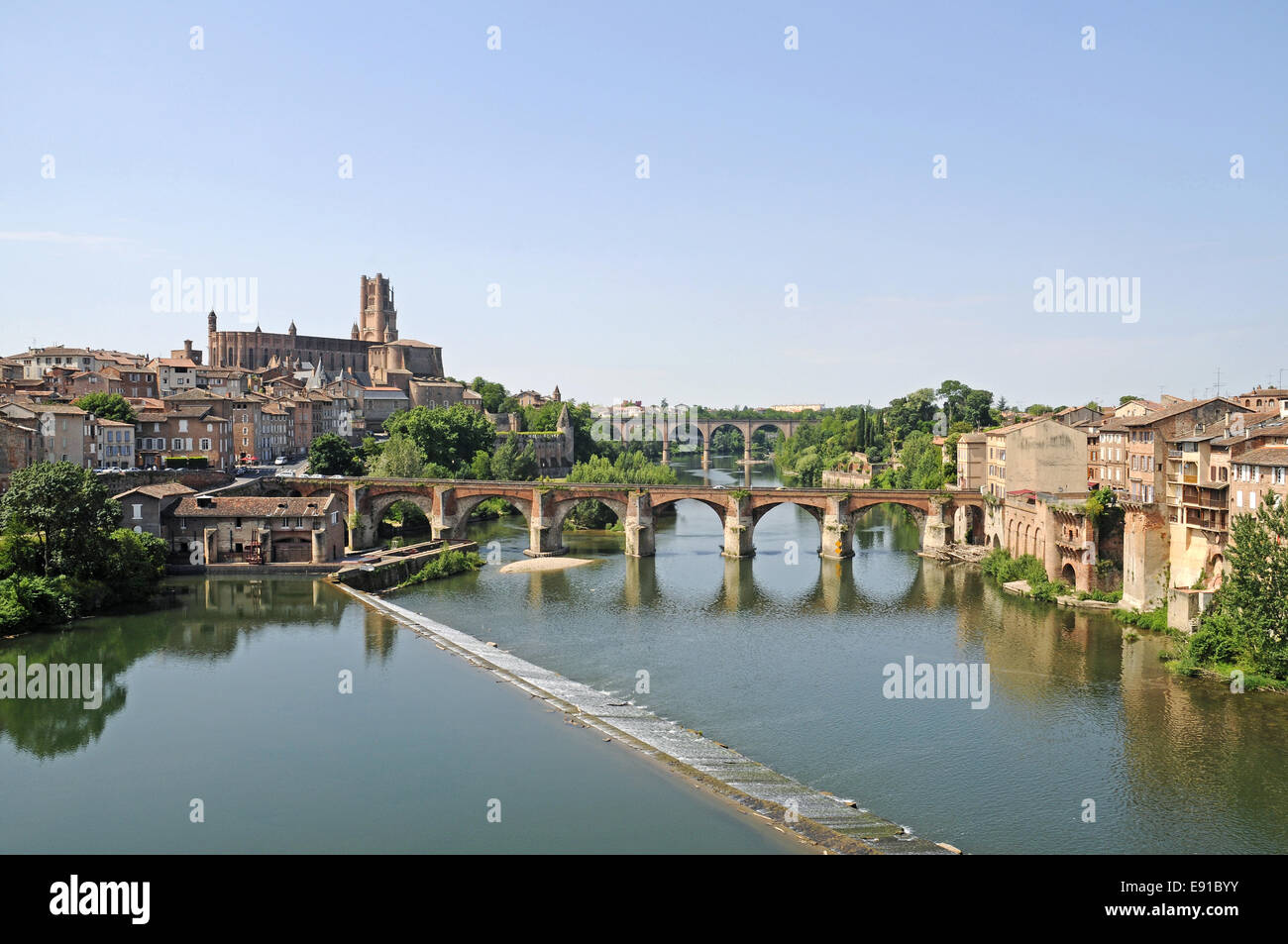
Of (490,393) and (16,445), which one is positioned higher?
(490,393)

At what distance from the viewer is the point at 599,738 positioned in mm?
23016

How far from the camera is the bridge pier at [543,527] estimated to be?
50719 mm

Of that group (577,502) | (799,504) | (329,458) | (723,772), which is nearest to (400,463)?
(329,458)

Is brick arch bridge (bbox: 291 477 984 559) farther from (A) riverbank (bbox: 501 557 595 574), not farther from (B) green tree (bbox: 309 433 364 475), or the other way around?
(B) green tree (bbox: 309 433 364 475)

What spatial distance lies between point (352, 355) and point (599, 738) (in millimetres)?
90426

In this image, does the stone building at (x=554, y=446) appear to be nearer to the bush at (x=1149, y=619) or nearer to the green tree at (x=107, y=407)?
the green tree at (x=107, y=407)

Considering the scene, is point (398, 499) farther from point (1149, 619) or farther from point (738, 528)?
point (1149, 619)

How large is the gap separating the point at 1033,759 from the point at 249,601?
1101 inches

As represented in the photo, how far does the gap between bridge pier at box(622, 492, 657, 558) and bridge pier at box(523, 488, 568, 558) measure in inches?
140

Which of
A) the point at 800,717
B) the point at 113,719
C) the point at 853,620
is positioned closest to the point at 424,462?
the point at 853,620

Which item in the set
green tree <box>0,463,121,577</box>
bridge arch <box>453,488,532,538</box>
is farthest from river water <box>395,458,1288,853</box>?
green tree <box>0,463,121,577</box>
